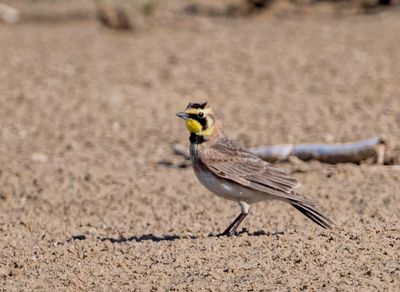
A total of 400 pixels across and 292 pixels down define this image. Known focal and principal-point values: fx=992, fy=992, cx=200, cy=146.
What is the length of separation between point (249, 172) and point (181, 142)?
4063 mm

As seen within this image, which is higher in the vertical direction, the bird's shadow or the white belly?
the white belly

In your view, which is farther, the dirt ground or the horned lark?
the horned lark

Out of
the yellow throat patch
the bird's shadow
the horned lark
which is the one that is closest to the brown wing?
the horned lark

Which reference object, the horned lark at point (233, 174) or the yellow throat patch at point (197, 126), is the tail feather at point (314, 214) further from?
the yellow throat patch at point (197, 126)

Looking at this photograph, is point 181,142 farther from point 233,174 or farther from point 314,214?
point 314,214

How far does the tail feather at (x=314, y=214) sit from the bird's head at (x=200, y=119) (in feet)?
2.74

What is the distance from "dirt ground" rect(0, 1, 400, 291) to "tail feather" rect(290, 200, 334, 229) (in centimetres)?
7

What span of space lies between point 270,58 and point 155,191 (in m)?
5.89

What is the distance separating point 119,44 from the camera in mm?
15797

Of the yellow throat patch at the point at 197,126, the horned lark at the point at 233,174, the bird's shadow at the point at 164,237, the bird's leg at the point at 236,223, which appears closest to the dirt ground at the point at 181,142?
the bird's shadow at the point at 164,237

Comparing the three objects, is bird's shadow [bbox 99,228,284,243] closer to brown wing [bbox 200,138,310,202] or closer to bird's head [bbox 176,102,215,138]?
brown wing [bbox 200,138,310,202]

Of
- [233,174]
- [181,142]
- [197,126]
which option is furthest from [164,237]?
[181,142]

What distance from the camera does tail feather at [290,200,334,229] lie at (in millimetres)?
6625

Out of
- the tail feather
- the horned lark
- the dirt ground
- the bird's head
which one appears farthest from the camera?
the bird's head
